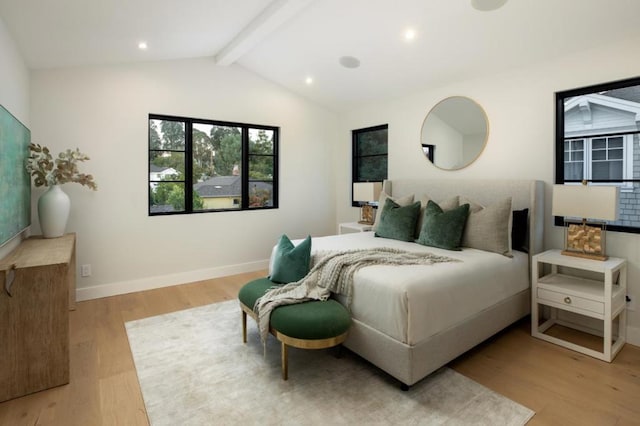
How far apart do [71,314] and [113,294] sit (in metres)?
0.54

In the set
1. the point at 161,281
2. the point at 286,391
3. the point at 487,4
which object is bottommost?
the point at 286,391

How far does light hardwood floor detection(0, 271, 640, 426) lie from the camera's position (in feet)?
6.34

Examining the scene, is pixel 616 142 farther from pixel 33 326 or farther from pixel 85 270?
pixel 85 270

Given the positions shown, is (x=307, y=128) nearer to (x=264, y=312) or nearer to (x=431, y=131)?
(x=431, y=131)

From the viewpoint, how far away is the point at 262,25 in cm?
326

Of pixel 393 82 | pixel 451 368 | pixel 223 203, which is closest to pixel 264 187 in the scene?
pixel 223 203

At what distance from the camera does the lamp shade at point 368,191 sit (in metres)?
4.68

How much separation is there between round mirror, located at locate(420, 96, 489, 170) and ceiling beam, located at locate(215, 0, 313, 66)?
196 cm

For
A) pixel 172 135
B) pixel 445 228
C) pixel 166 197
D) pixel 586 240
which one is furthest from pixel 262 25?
pixel 586 240

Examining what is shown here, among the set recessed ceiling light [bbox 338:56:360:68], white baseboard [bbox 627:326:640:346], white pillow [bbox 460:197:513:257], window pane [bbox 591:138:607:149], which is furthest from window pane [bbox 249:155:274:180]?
white baseboard [bbox 627:326:640:346]

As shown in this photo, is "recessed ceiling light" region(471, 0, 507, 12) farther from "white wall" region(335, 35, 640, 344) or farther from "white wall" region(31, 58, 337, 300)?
"white wall" region(31, 58, 337, 300)

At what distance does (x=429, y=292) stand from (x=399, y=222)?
1501 millimetres

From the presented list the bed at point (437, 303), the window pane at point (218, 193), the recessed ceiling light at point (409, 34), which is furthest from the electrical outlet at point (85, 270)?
the recessed ceiling light at point (409, 34)

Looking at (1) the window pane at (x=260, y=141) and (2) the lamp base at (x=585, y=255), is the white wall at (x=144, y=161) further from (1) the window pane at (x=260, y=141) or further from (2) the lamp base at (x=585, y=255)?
(2) the lamp base at (x=585, y=255)
